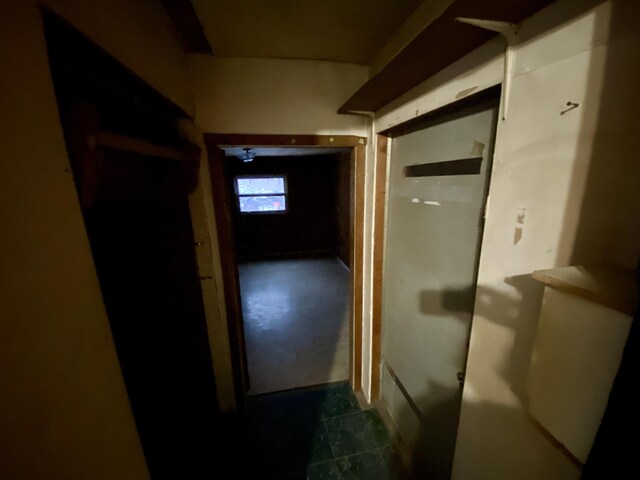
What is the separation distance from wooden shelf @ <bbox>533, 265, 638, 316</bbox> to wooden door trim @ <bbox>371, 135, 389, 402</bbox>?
114 centimetres

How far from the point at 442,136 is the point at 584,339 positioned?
912mm

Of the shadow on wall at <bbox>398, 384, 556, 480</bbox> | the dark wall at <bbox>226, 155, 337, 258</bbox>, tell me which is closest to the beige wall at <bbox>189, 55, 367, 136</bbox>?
the shadow on wall at <bbox>398, 384, 556, 480</bbox>

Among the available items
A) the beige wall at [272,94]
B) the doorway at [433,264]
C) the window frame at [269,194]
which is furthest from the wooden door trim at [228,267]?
the window frame at [269,194]

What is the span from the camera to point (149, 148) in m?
0.80

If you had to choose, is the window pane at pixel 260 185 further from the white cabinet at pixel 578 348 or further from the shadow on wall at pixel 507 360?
the white cabinet at pixel 578 348

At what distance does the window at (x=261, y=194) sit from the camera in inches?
218

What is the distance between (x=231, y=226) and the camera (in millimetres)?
1734

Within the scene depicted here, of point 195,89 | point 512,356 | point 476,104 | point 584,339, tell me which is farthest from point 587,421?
point 195,89

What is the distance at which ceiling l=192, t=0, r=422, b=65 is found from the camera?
3.43ft

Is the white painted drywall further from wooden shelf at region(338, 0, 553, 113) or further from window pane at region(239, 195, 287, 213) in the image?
window pane at region(239, 195, 287, 213)

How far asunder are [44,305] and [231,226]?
50.3 inches

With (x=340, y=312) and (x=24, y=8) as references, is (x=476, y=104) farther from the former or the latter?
(x=340, y=312)

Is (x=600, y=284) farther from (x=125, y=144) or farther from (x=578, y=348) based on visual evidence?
(x=125, y=144)

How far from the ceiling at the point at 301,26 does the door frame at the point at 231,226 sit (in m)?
0.44
